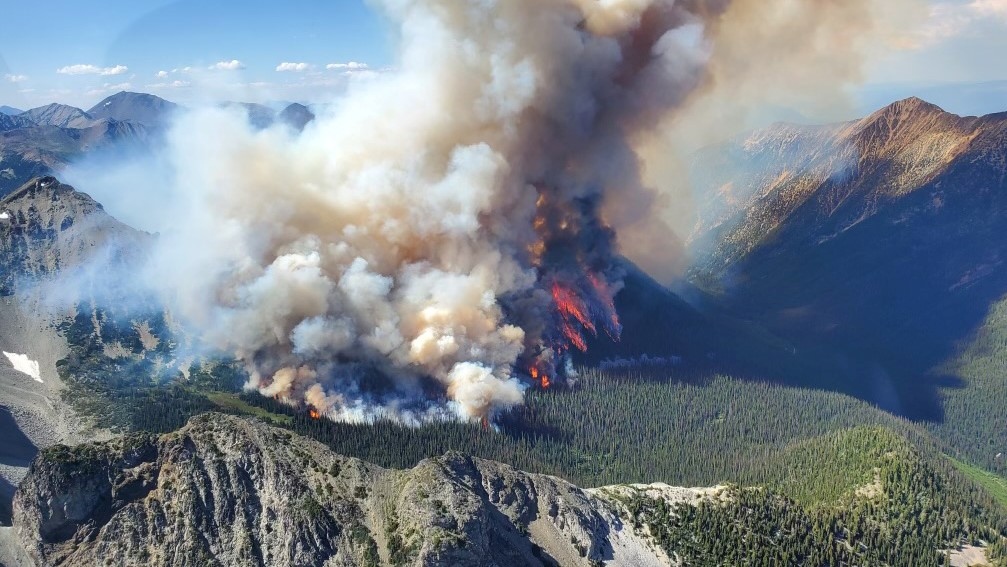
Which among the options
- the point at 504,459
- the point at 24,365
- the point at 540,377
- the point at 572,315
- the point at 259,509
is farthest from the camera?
the point at 572,315

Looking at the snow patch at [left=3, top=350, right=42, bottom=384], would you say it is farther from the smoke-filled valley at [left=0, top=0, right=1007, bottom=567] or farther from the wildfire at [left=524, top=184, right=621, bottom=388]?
the wildfire at [left=524, top=184, right=621, bottom=388]

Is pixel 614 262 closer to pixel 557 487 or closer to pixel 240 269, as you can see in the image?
pixel 240 269

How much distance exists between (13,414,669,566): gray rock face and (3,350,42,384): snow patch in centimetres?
5928

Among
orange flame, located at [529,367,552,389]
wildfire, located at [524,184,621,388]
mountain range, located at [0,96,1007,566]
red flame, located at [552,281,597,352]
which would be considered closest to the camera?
mountain range, located at [0,96,1007,566]

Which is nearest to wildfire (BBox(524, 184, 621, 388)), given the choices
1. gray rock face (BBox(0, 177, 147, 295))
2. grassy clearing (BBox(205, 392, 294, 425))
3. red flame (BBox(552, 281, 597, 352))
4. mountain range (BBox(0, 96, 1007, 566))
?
red flame (BBox(552, 281, 597, 352))

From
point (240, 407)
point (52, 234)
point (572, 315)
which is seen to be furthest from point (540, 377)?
point (52, 234)

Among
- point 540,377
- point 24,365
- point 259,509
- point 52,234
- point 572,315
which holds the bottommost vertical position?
point 259,509

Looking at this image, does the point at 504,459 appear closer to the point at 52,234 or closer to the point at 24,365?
the point at 24,365

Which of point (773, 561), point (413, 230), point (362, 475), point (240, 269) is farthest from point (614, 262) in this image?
point (362, 475)

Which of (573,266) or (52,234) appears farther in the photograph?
(573,266)

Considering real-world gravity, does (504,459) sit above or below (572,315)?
below

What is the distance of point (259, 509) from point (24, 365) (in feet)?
263

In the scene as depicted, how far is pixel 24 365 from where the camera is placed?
136625 millimetres

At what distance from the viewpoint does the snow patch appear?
13412 centimetres
